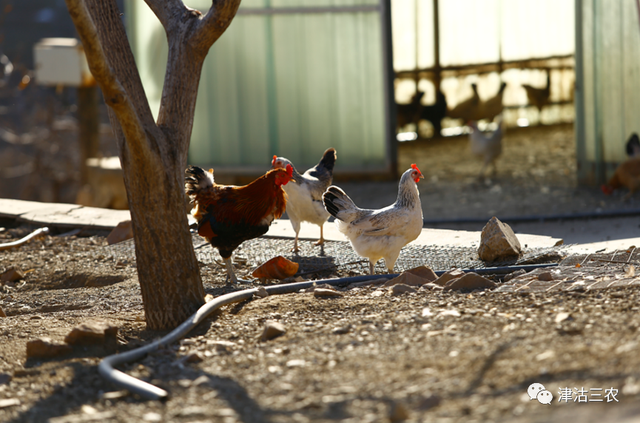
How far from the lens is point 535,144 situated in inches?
472

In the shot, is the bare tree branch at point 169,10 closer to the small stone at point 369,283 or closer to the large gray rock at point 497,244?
the small stone at point 369,283

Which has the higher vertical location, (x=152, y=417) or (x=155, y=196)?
(x=155, y=196)

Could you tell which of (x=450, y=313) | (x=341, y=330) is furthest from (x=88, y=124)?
(x=450, y=313)

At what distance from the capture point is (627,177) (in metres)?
7.80

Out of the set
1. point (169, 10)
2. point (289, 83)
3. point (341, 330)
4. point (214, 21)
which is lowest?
point (341, 330)

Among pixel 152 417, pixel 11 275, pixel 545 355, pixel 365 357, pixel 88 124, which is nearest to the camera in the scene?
pixel 152 417

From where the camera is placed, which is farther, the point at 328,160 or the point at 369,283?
the point at 328,160

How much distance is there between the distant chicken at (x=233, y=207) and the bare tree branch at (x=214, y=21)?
4.50 ft

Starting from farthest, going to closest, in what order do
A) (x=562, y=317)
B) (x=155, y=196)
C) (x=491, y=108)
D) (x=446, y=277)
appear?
(x=491, y=108), (x=446, y=277), (x=155, y=196), (x=562, y=317)

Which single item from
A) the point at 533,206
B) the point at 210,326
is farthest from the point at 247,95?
the point at 210,326

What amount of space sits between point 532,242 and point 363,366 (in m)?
3.26

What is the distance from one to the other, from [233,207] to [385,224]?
1.13 meters

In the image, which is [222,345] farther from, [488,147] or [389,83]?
[488,147]

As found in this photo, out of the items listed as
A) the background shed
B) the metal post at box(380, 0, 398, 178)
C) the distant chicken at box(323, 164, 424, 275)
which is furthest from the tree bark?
the background shed
